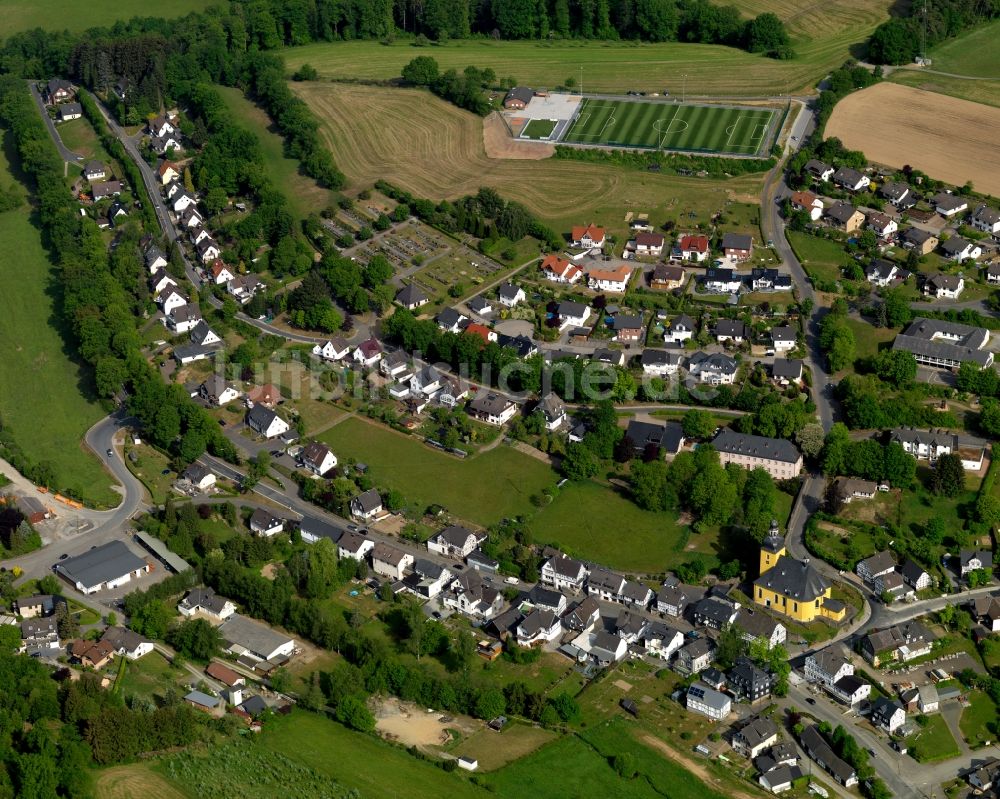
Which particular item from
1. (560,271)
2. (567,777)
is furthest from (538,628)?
(560,271)

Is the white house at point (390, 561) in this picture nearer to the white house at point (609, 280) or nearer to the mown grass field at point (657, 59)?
the white house at point (609, 280)

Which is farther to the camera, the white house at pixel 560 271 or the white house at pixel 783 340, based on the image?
the white house at pixel 560 271

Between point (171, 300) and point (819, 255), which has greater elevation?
point (819, 255)

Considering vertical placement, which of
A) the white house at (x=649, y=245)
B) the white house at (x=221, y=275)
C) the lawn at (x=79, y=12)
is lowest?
the white house at (x=221, y=275)

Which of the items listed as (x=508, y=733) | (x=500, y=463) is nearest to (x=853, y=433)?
(x=500, y=463)

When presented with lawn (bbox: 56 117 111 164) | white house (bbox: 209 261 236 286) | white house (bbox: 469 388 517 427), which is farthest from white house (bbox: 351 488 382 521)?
lawn (bbox: 56 117 111 164)

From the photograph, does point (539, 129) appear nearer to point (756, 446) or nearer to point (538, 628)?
point (756, 446)

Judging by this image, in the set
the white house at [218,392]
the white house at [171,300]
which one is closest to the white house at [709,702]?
the white house at [218,392]
